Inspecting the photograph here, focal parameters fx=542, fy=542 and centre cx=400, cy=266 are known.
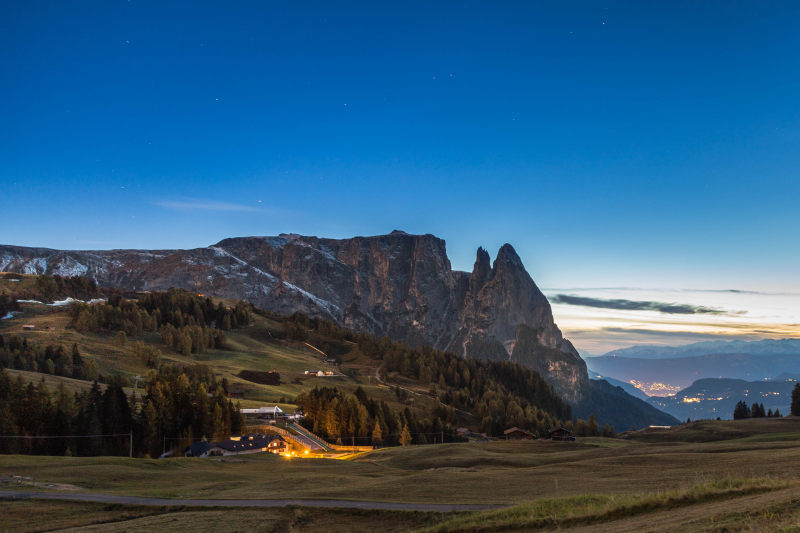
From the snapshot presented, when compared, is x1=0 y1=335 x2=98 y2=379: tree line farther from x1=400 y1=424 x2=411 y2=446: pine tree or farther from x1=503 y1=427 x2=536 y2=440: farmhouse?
x1=503 y1=427 x2=536 y2=440: farmhouse

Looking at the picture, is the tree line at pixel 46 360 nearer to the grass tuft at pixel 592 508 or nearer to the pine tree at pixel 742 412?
the grass tuft at pixel 592 508

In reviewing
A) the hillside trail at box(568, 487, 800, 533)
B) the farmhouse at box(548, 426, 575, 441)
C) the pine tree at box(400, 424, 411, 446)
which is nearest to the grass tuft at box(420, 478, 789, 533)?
the hillside trail at box(568, 487, 800, 533)

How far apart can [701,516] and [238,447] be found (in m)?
81.9

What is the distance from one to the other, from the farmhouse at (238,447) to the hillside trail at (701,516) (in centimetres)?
7697

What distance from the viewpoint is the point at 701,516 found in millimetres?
17016

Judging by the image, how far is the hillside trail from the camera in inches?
625

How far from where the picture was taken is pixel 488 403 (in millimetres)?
169250

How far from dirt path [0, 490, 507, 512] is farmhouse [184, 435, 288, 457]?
156 feet

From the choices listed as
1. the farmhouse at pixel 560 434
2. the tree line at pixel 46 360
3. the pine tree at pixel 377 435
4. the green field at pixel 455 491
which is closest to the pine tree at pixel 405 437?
the pine tree at pixel 377 435

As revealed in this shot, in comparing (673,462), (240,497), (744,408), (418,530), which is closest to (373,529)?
(418,530)

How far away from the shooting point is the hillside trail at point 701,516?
15.9 m

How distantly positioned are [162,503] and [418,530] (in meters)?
20.0

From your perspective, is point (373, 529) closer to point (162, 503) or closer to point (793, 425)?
point (162, 503)

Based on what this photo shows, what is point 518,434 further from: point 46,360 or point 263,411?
point 46,360
